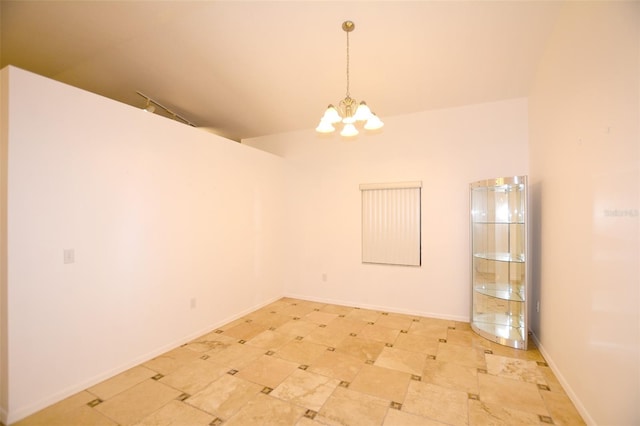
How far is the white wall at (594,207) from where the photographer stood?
1582mm

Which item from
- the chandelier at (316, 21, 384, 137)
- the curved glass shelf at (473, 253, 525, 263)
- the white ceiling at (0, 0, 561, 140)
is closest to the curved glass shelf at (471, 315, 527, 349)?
the curved glass shelf at (473, 253, 525, 263)

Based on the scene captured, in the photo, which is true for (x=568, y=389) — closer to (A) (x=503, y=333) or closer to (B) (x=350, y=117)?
(A) (x=503, y=333)

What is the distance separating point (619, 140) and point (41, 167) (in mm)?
3969

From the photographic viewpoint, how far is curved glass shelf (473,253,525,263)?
3357 millimetres

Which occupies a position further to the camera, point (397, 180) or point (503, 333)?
point (397, 180)

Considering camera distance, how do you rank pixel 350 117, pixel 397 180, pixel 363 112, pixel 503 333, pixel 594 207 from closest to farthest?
pixel 594 207, pixel 363 112, pixel 350 117, pixel 503 333, pixel 397 180

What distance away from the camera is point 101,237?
264 cm

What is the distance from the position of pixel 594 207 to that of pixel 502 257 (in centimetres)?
174

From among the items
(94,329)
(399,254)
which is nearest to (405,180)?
(399,254)

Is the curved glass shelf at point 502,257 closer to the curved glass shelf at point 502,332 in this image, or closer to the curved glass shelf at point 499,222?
the curved glass shelf at point 499,222

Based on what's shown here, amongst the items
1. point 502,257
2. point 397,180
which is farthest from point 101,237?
point 502,257

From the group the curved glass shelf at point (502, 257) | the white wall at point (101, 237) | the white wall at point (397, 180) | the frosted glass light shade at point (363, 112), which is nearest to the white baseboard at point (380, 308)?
the white wall at point (397, 180)

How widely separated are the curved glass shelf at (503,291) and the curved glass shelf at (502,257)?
1.01 feet

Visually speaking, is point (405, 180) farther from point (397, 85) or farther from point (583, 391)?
point (583, 391)
